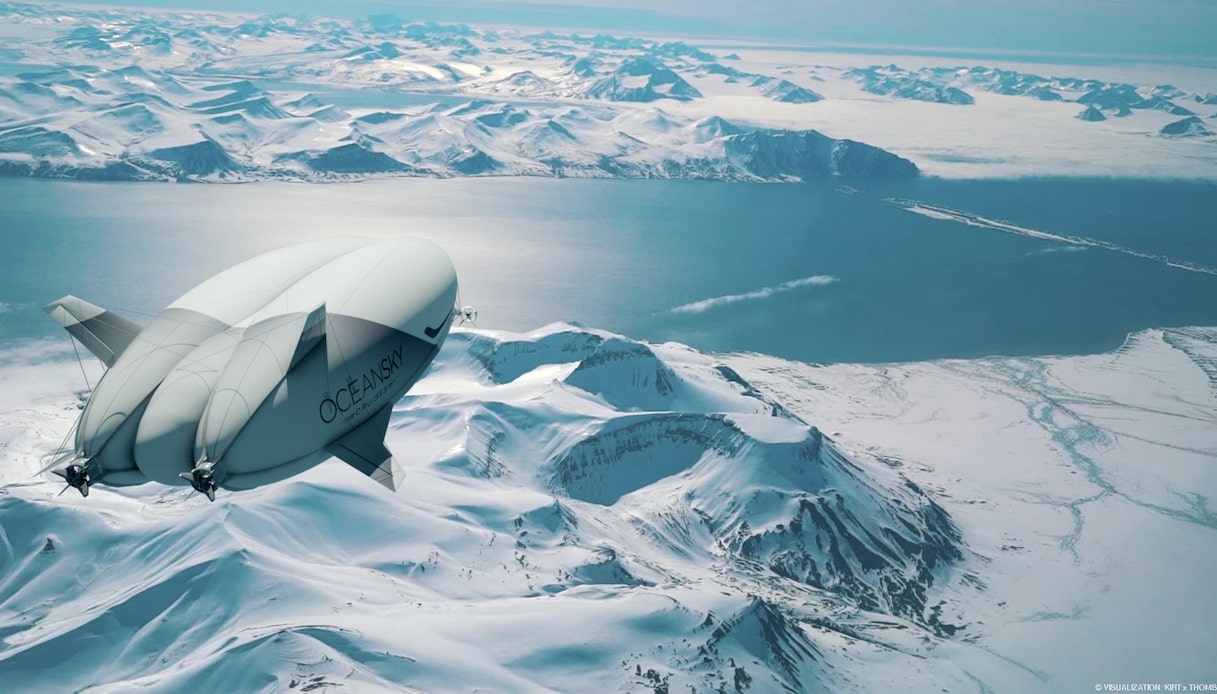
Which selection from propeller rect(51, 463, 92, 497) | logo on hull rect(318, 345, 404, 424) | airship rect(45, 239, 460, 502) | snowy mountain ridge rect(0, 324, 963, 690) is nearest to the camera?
propeller rect(51, 463, 92, 497)

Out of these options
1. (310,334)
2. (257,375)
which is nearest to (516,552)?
(310,334)

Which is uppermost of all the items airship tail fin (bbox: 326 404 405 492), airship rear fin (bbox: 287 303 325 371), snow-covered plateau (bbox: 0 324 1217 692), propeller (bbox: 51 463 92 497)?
airship rear fin (bbox: 287 303 325 371)

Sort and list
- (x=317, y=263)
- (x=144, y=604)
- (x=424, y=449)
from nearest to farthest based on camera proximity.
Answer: (x=317, y=263) → (x=144, y=604) → (x=424, y=449)

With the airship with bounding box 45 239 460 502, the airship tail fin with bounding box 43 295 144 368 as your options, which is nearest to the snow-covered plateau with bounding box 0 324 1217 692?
the airship tail fin with bounding box 43 295 144 368

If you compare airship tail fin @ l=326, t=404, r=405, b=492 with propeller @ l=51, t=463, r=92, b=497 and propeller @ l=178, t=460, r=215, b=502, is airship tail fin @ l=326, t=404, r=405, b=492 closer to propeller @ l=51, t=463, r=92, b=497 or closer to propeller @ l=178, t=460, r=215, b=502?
propeller @ l=178, t=460, r=215, b=502

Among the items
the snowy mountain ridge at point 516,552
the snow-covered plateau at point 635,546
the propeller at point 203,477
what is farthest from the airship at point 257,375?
the snowy mountain ridge at point 516,552

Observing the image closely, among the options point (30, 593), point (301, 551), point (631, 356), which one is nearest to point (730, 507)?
point (631, 356)

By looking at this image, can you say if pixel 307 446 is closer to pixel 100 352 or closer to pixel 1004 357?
pixel 100 352
